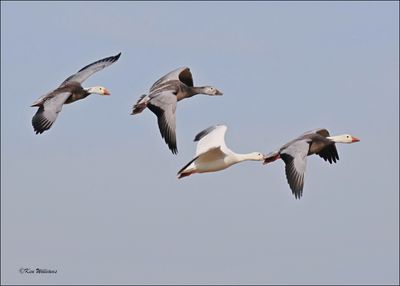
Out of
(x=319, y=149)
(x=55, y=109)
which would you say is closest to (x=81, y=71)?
(x=55, y=109)

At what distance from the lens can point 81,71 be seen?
32.3m

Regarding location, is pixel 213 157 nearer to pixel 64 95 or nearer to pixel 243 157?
pixel 243 157

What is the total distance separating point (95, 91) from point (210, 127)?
2.82 metres

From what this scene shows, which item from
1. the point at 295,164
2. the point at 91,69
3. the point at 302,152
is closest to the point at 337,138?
the point at 302,152

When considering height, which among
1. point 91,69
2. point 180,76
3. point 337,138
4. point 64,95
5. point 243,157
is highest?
point 91,69

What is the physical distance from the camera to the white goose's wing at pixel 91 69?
3188cm

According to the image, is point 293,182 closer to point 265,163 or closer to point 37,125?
point 265,163

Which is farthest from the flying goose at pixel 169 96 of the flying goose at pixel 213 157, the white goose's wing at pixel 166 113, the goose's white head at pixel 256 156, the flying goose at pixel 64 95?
the goose's white head at pixel 256 156

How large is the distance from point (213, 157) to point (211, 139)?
437 millimetres

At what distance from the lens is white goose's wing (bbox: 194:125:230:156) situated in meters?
28.5

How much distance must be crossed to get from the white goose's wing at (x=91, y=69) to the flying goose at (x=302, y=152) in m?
4.83

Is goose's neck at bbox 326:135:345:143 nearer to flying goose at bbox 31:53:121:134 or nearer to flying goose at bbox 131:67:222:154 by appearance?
flying goose at bbox 131:67:222:154

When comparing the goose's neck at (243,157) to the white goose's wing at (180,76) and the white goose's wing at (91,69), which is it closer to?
the white goose's wing at (180,76)

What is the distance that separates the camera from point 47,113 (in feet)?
94.9
